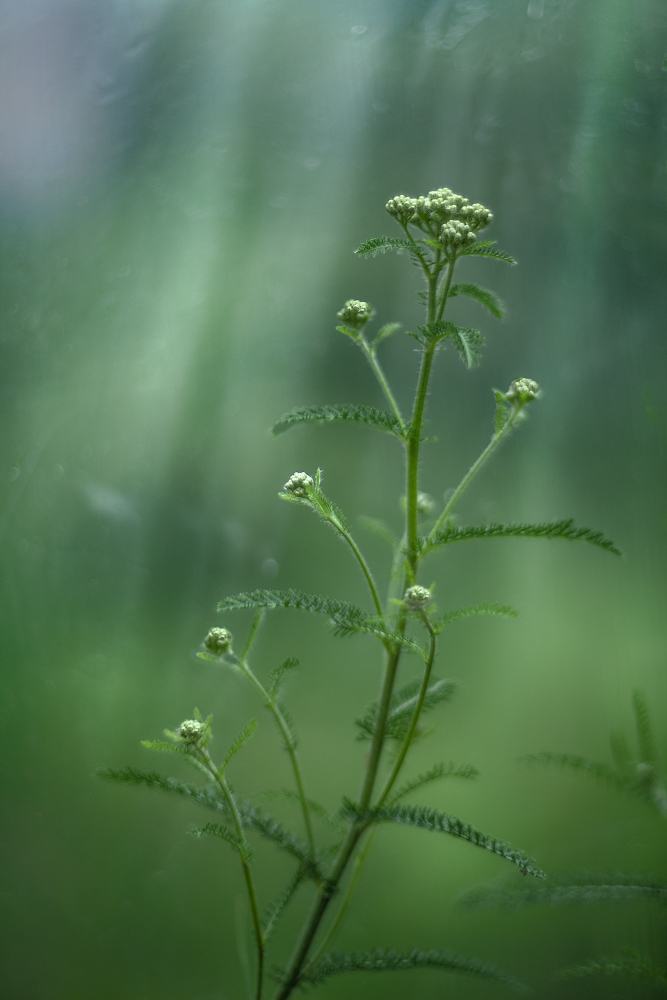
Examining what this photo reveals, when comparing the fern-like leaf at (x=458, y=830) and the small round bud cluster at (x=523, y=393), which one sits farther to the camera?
the small round bud cluster at (x=523, y=393)

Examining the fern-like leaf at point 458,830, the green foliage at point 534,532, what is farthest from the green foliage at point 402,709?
the green foliage at point 534,532

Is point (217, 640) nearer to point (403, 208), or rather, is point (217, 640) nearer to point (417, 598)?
point (417, 598)

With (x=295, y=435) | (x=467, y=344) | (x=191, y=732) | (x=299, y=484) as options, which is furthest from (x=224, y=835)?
(x=295, y=435)

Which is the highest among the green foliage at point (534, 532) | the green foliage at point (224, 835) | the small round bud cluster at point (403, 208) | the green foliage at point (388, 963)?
the small round bud cluster at point (403, 208)

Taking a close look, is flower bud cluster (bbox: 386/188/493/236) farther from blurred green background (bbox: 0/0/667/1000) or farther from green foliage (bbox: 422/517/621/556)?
blurred green background (bbox: 0/0/667/1000)

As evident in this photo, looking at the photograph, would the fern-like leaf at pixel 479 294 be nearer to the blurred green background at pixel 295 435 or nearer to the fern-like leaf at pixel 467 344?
the fern-like leaf at pixel 467 344

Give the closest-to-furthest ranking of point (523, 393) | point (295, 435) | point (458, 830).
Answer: point (458, 830) → point (523, 393) → point (295, 435)
